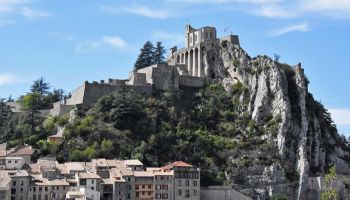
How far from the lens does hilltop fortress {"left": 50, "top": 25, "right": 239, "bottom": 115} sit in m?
114

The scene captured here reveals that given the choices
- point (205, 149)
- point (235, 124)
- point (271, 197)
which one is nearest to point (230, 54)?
point (235, 124)

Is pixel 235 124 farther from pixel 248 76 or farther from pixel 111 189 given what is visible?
pixel 111 189

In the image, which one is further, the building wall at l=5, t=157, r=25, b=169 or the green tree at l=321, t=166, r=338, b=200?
the building wall at l=5, t=157, r=25, b=169

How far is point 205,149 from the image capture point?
106m

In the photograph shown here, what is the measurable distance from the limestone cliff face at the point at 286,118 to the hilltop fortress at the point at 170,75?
1.73 m

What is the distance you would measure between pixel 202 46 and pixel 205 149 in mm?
28605

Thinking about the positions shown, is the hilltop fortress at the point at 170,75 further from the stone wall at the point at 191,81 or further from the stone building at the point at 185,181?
the stone building at the point at 185,181

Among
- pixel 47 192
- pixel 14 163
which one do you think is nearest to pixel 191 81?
pixel 14 163

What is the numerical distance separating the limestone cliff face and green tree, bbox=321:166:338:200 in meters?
5.58

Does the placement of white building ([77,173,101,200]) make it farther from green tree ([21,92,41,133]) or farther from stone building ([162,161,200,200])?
green tree ([21,92,41,133])

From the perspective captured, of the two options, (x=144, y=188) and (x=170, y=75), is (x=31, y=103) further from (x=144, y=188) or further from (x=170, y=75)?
(x=144, y=188)

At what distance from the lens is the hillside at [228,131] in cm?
10181

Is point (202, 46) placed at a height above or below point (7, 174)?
above

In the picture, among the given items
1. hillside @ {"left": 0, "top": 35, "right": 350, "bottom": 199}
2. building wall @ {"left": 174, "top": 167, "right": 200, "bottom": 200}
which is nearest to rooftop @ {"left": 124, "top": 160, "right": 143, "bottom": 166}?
hillside @ {"left": 0, "top": 35, "right": 350, "bottom": 199}
